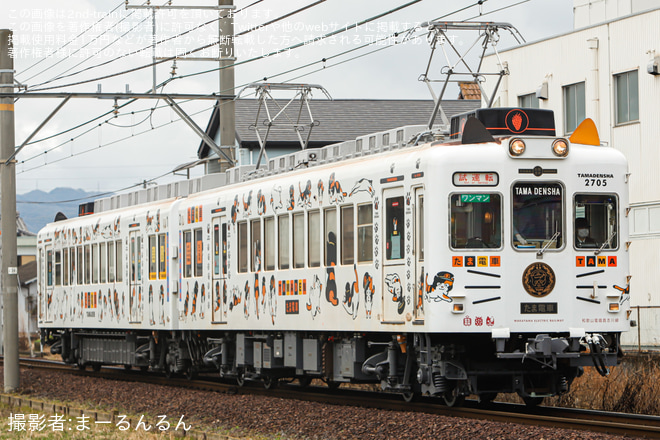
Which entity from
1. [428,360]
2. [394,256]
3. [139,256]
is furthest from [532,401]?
[139,256]

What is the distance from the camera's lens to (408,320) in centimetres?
1395

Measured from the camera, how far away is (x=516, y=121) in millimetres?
14359

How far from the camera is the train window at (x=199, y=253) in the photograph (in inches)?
807

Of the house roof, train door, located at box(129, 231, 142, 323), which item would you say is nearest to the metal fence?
train door, located at box(129, 231, 142, 323)

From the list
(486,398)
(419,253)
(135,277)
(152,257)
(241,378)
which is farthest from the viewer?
(135,277)

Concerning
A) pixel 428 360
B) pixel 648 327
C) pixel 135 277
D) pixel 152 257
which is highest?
pixel 152 257

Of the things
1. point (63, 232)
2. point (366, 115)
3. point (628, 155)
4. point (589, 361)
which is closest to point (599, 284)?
point (589, 361)

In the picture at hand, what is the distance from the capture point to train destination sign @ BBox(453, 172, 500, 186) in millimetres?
13633

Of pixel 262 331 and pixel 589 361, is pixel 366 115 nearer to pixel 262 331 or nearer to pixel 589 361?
pixel 262 331

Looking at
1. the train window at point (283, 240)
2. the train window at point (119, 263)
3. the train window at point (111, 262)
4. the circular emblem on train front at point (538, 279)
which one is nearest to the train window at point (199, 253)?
the train window at point (283, 240)

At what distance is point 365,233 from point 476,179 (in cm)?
205

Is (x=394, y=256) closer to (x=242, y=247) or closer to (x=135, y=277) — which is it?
(x=242, y=247)

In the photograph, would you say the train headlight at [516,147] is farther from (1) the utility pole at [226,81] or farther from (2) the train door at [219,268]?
(1) the utility pole at [226,81]

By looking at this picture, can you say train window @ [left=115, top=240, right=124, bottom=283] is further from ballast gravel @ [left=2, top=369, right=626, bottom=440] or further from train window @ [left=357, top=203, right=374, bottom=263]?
train window @ [left=357, top=203, right=374, bottom=263]
